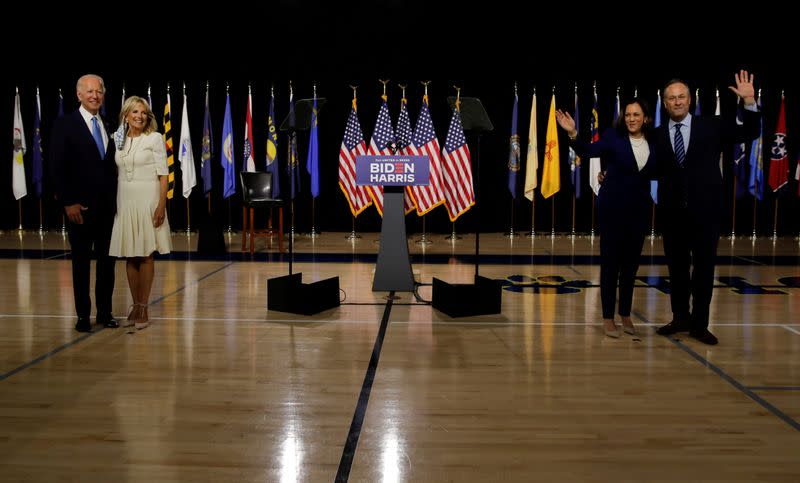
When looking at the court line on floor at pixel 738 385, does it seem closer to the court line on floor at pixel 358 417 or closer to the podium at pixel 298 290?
the court line on floor at pixel 358 417

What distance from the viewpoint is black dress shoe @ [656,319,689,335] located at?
4.60 metres

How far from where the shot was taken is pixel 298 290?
5254 millimetres

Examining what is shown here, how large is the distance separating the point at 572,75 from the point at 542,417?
8.57 m

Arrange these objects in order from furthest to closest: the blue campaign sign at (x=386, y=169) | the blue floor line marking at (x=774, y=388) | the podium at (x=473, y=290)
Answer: the blue campaign sign at (x=386, y=169) < the podium at (x=473, y=290) < the blue floor line marking at (x=774, y=388)

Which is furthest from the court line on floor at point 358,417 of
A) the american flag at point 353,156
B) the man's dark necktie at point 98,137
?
the american flag at point 353,156

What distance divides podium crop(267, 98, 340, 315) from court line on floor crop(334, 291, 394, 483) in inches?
28.1

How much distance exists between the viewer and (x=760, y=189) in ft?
34.5

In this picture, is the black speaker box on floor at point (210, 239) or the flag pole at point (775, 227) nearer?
the black speaker box on floor at point (210, 239)

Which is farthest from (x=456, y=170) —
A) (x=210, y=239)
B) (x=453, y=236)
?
(x=210, y=239)

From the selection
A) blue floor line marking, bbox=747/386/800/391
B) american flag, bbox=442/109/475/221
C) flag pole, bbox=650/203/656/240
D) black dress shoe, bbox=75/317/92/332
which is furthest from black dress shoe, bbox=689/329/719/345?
flag pole, bbox=650/203/656/240

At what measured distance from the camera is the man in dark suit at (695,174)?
425 centimetres

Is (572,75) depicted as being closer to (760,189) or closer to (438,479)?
(760,189)

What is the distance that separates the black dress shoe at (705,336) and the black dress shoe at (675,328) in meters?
0.09

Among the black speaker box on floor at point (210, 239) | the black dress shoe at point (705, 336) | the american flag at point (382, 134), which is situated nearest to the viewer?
the black dress shoe at point (705, 336)
